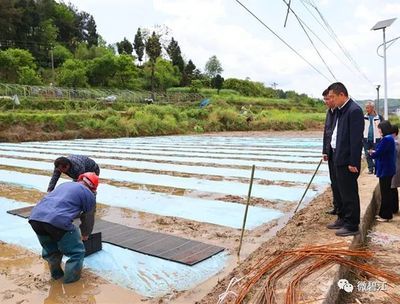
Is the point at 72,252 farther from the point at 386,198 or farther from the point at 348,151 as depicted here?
the point at 386,198

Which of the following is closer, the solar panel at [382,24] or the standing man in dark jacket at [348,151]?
the standing man in dark jacket at [348,151]

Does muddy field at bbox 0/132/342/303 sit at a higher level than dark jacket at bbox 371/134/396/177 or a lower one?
lower

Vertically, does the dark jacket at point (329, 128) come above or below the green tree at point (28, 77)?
below

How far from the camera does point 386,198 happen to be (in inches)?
182

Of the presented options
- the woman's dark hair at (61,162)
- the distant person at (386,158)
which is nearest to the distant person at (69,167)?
the woman's dark hair at (61,162)

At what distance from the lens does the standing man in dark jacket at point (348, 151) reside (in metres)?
3.47

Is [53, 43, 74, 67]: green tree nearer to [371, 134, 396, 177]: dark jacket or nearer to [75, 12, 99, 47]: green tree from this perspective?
[75, 12, 99, 47]: green tree

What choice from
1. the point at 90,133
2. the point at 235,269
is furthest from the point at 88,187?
the point at 90,133

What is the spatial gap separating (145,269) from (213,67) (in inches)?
2187

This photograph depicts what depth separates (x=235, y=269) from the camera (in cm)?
324

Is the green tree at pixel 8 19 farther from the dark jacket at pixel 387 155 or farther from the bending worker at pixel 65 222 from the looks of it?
the dark jacket at pixel 387 155

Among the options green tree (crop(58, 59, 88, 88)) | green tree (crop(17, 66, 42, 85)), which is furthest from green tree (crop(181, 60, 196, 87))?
green tree (crop(17, 66, 42, 85))

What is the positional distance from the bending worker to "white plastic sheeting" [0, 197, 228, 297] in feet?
1.01

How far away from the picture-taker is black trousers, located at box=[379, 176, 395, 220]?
14.8ft
